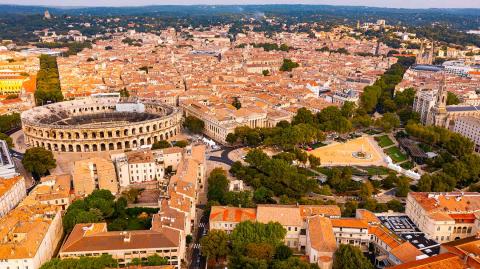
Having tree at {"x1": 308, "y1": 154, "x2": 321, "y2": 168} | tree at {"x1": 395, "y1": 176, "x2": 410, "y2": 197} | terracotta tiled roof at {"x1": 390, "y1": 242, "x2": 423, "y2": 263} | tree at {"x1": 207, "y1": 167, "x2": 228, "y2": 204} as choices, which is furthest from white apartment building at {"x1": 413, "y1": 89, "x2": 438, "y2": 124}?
terracotta tiled roof at {"x1": 390, "y1": 242, "x2": 423, "y2": 263}

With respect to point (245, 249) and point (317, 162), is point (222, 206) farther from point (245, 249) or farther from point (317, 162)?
point (317, 162)

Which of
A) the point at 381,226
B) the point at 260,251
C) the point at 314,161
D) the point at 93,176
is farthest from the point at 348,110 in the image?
the point at 260,251

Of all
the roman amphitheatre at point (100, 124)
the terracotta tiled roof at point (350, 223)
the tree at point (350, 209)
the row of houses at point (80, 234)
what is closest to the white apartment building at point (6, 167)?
the row of houses at point (80, 234)

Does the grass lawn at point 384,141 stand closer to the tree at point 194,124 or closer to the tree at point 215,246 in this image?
the tree at point 194,124

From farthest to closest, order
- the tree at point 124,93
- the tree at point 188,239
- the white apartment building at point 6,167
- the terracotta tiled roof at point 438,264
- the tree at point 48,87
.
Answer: the tree at point 124,93 → the tree at point 48,87 → the white apartment building at point 6,167 → the tree at point 188,239 → the terracotta tiled roof at point 438,264

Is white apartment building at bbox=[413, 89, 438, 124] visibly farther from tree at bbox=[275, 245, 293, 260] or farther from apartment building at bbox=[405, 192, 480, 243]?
tree at bbox=[275, 245, 293, 260]

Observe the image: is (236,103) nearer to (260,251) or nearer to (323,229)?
(323,229)
